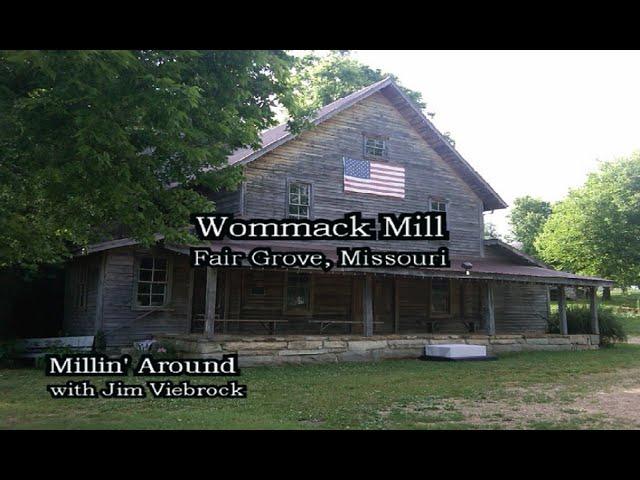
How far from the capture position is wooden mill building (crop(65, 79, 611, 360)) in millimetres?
17750

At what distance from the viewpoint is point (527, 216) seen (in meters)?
82.6

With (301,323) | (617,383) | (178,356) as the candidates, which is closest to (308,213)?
(301,323)

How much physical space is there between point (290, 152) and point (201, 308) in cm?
581

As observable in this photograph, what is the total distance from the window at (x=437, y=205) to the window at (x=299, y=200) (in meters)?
5.50

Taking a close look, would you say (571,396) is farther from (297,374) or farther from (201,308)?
(201,308)

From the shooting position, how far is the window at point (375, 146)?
22.1 m

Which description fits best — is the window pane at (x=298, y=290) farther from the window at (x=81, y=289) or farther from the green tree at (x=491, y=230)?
the green tree at (x=491, y=230)

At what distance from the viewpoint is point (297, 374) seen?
1418cm

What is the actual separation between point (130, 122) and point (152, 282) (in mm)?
9689

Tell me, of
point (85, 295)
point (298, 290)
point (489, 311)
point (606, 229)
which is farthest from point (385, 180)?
point (606, 229)

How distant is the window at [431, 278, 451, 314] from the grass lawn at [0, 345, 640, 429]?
7.66 metres

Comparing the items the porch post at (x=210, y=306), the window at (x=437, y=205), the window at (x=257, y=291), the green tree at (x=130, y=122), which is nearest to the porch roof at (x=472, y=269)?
the porch post at (x=210, y=306)
